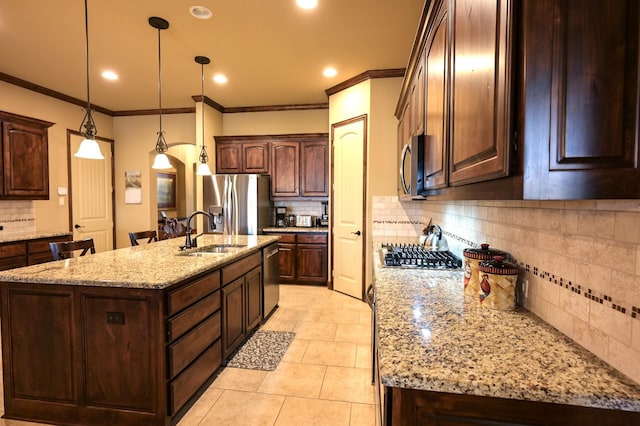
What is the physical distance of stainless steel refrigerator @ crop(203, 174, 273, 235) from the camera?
492 centimetres

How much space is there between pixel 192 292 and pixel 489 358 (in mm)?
1705

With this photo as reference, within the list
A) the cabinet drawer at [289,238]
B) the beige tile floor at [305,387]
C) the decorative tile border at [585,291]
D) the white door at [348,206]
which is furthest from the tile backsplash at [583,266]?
the cabinet drawer at [289,238]

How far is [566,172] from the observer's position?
609mm

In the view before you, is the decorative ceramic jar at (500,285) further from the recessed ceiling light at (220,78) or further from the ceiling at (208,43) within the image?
the recessed ceiling light at (220,78)

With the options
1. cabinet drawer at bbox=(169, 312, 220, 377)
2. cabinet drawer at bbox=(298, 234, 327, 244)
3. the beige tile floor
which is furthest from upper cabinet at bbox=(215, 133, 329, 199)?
cabinet drawer at bbox=(169, 312, 220, 377)

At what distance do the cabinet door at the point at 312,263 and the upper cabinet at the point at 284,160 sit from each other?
84cm

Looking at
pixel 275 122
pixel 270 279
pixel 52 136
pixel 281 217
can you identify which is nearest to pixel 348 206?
pixel 270 279

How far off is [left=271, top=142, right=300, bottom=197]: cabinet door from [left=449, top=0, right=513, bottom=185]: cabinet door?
4115 mm

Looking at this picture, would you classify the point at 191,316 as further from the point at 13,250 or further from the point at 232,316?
the point at 13,250

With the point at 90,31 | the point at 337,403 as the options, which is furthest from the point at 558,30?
the point at 90,31

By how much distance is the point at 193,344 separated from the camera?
205cm

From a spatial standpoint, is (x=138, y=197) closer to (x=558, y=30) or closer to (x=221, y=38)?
(x=221, y=38)

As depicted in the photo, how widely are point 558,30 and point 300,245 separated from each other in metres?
4.49

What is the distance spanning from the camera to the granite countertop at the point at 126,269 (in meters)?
1.75
